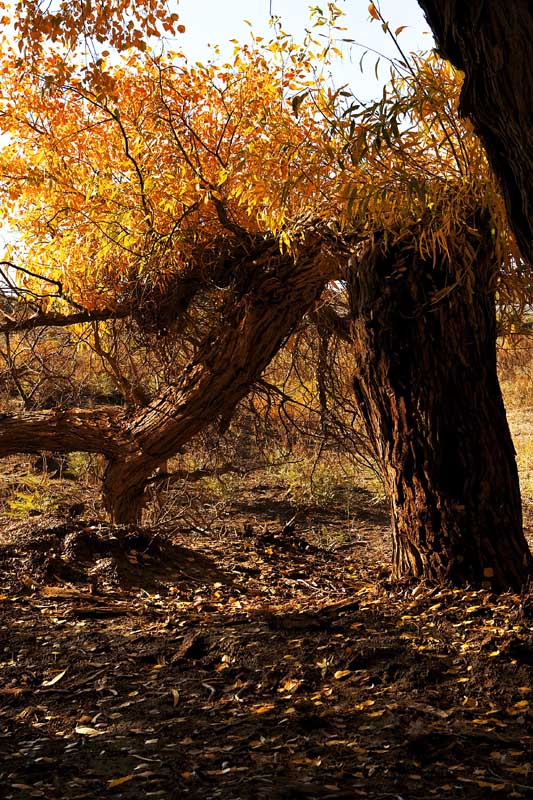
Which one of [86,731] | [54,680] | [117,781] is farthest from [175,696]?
[117,781]

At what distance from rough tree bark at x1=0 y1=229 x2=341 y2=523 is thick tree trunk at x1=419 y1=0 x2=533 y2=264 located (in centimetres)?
276

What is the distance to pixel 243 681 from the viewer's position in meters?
3.23

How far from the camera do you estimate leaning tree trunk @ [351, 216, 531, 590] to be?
4117 mm

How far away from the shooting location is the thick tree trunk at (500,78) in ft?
6.06

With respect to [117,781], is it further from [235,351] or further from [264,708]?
[235,351]

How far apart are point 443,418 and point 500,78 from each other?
2.41 m

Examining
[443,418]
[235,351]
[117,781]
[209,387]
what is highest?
[235,351]

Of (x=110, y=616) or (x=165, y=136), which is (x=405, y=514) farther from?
(x=165, y=136)

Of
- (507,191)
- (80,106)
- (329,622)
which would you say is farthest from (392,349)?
(80,106)

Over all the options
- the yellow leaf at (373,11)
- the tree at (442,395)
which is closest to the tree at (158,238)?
the tree at (442,395)

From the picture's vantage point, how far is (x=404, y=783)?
2373mm

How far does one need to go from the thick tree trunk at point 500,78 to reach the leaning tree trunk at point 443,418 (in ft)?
6.73

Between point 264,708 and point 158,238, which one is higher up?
point 158,238

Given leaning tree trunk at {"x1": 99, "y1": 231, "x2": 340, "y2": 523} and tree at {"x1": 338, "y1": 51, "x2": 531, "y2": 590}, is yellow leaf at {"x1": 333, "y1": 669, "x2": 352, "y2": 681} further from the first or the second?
leaning tree trunk at {"x1": 99, "y1": 231, "x2": 340, "y2": 523}
